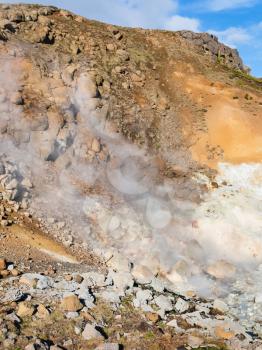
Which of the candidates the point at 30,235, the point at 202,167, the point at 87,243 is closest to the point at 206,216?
the point at 202,167

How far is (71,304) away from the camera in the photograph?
1953 cm

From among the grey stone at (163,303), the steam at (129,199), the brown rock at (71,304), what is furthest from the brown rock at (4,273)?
the grey stone at (163,303)

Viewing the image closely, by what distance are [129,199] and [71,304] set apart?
11.7 m

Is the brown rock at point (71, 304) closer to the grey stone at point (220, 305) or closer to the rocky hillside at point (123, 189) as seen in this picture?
the rocky hillside at point (123, 189)

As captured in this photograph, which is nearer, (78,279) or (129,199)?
(78,279)

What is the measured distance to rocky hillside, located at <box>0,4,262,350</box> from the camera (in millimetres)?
20094

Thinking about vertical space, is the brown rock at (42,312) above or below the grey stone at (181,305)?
below

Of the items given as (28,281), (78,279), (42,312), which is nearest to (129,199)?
(78,279)

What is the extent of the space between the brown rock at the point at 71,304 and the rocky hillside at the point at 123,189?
12 centimetres

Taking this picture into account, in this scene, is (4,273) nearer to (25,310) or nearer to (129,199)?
(25,310)

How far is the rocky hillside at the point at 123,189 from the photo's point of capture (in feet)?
65.9

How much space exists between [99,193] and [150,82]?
13598 mm

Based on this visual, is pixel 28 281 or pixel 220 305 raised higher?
pixel 220 305

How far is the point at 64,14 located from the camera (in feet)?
132
